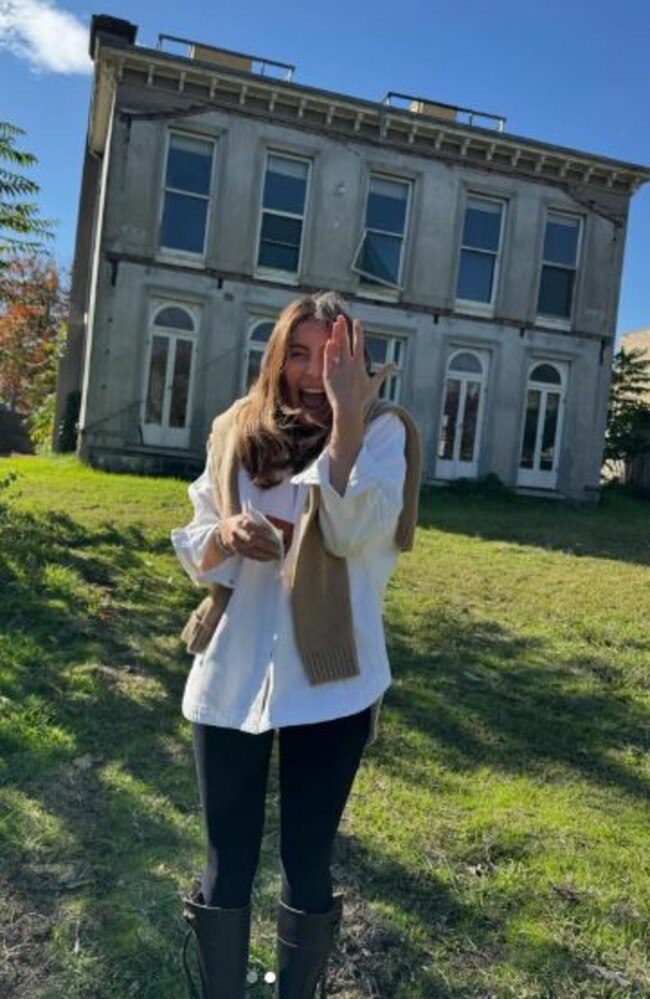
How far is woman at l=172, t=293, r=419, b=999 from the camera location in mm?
2045

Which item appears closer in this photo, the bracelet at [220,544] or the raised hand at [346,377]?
the raised hand at [346,377]

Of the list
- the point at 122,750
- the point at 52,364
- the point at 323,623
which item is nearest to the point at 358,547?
the point at 323,623

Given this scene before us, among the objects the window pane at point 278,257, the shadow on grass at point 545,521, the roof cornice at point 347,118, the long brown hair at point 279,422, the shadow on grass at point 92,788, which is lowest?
the shadow on grass at point 92,788

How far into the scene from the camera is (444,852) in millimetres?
3492

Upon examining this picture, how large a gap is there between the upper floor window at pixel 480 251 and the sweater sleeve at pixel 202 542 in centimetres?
1612

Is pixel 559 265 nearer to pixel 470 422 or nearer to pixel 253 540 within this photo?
pixel 470 422

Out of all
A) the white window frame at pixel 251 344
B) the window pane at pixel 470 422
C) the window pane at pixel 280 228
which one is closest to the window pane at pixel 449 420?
the window pane at pixel 470 422

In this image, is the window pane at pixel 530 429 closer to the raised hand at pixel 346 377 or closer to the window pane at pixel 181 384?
the window pane at pixel 181 384

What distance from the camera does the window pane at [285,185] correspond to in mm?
16625

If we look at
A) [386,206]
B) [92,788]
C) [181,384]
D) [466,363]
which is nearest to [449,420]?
[466,363]

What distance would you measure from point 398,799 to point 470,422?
1450cm

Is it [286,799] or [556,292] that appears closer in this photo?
[286,799]

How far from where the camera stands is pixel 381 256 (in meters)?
17.2

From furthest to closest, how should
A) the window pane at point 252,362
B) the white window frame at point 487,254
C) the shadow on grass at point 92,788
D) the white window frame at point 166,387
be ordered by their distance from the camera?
1. the white window frame at point 487,254
2. the window pane at point 252,362
3. the white window frame at point 166,387
4. the shadow on grass at point 92,788
